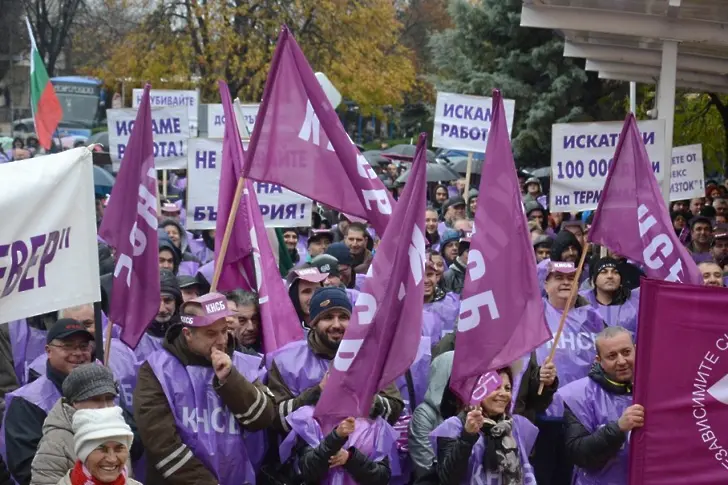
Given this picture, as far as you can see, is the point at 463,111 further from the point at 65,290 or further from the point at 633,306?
the point at 65,290

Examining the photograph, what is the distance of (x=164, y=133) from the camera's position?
1359 centimetres

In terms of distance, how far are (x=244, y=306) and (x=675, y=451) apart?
2.87 m

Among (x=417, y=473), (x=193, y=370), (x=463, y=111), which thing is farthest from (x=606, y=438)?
(x=463, y=111)

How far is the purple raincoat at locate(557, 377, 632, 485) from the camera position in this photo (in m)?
6.39

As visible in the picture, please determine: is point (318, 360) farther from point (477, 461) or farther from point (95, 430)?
point (95, 430)

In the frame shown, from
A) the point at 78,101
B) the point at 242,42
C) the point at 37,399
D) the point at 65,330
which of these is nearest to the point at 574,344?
the point at 65,330

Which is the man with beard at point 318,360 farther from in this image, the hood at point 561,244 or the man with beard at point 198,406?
the hood at point 561,244

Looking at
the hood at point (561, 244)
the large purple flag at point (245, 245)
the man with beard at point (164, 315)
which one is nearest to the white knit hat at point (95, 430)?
the man with beard at point (164, 315)

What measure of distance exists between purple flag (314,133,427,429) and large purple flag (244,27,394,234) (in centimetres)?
102

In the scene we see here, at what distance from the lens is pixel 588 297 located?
885cm

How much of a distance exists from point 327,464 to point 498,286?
116cm

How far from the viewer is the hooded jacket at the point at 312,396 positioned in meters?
6.22

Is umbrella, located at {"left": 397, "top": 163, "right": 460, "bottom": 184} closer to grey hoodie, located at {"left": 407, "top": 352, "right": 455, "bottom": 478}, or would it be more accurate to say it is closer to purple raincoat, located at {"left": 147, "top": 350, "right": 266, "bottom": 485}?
grey hoodie, located at {"left": 407, "top": 352, "right": 455, "bottom": 478}

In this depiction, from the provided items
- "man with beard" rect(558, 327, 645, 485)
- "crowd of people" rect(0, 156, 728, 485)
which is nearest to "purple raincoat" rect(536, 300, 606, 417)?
"crowd of people" rect(0, 156, 728, 485)
